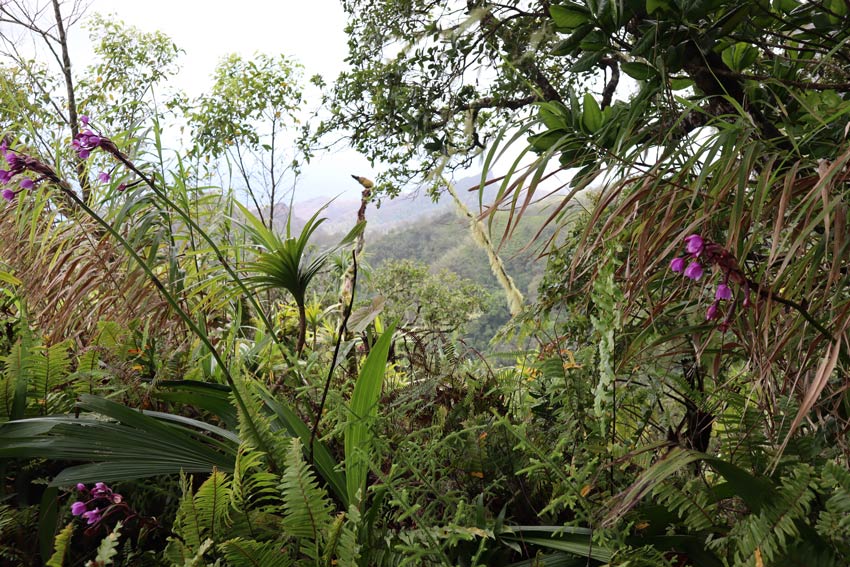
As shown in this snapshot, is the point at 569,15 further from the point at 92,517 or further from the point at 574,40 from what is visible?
the point at 92,517

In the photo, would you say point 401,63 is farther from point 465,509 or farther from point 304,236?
point 465,509

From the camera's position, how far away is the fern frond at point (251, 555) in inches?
23.2

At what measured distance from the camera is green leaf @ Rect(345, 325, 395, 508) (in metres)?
0.76

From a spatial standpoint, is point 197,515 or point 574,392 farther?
point 574,392

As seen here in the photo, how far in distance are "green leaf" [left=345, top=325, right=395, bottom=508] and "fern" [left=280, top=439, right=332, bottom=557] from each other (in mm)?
89

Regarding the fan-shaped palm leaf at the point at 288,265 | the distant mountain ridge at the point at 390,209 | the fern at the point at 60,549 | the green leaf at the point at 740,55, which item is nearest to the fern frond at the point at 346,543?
the fern at the point at 60,549

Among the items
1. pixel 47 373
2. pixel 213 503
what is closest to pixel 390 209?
pixel 47 373

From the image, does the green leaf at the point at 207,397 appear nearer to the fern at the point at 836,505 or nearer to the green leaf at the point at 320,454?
the green leaf at the point at 320,454

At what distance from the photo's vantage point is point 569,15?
2.73ft

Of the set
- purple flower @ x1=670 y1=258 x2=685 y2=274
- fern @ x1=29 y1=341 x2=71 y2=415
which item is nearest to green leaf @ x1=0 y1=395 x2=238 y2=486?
fern @ x1=29 y1=341 x2=71 y2=415

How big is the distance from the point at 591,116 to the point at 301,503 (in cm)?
61

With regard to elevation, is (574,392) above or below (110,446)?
below

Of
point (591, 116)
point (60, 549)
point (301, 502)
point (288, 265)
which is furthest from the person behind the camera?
point (288, 265)

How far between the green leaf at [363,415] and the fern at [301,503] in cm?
9
